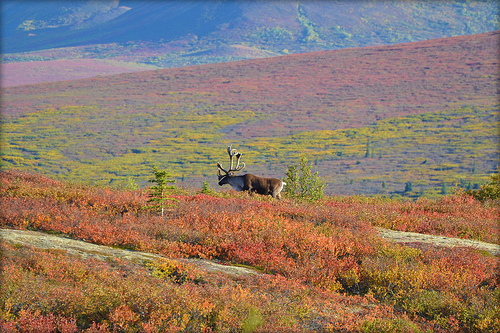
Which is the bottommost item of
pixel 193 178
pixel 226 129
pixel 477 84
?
pixel 193 178

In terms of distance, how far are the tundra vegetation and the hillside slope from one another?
7289 centimetres

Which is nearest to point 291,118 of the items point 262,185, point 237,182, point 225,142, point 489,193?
point 225,142

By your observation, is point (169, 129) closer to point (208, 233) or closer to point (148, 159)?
point (148, 159)

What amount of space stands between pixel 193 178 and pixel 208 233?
8111 centimetres

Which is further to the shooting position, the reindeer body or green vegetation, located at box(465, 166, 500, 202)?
the reindeer body

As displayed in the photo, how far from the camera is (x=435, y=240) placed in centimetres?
1059

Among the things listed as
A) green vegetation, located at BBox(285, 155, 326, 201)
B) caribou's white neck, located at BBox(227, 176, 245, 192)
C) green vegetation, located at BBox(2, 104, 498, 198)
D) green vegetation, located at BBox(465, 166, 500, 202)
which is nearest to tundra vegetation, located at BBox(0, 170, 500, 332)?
green vegetation, located at BBox(465, 166, 500, 202)

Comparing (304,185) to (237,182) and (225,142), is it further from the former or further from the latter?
(225,142)

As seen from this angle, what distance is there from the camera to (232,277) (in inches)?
304

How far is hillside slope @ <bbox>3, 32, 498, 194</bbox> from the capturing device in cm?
9788

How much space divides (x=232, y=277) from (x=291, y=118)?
12864cm

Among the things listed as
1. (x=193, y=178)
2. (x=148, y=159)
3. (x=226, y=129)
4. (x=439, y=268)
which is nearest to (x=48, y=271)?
(x=439, y=268)

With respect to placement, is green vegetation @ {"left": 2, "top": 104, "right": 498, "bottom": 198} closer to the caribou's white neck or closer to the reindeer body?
the caribou's white neck

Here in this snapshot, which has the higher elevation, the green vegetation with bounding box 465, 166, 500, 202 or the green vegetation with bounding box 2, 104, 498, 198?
the green vegetation with bounding box 465, 166, 500, 202
